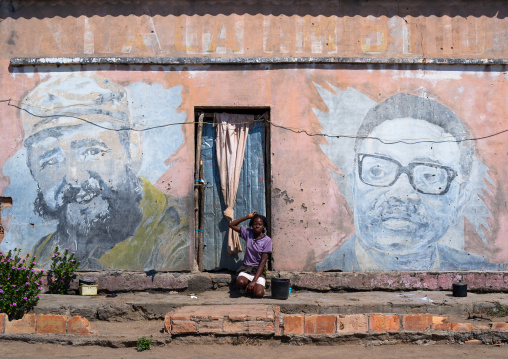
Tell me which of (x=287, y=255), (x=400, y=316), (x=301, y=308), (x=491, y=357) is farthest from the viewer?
(x=287, y=255)

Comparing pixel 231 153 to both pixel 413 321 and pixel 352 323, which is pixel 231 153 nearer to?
pixel 352 323

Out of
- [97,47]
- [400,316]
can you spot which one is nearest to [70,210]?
[97,47]

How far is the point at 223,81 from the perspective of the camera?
7551 mm

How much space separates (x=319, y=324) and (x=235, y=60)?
12.2ft

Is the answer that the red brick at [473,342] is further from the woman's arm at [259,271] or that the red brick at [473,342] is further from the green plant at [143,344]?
the green plant at [143,344]

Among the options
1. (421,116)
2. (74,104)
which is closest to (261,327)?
(421,116)

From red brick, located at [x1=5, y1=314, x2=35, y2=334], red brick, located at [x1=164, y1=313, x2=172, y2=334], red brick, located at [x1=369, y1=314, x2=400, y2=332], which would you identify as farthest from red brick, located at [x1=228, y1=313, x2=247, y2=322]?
red brick, located at [x1=5, y1=314, x2=35, y2=334]

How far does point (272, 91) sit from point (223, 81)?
69 centimetres

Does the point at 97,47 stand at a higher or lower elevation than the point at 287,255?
higher

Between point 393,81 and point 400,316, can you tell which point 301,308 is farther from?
point 393,81

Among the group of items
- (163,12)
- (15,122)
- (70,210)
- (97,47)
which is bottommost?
(70,210)

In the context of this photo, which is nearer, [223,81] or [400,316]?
[400,316]

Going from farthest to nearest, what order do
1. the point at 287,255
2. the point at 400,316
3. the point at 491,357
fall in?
1. the point at 287,255
2. the point at 400,316
3. the point at 491,357

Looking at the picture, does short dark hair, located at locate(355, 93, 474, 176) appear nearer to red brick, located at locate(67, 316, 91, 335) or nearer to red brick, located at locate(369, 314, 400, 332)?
red brick, located at locate(369, 314, 400, 332)
